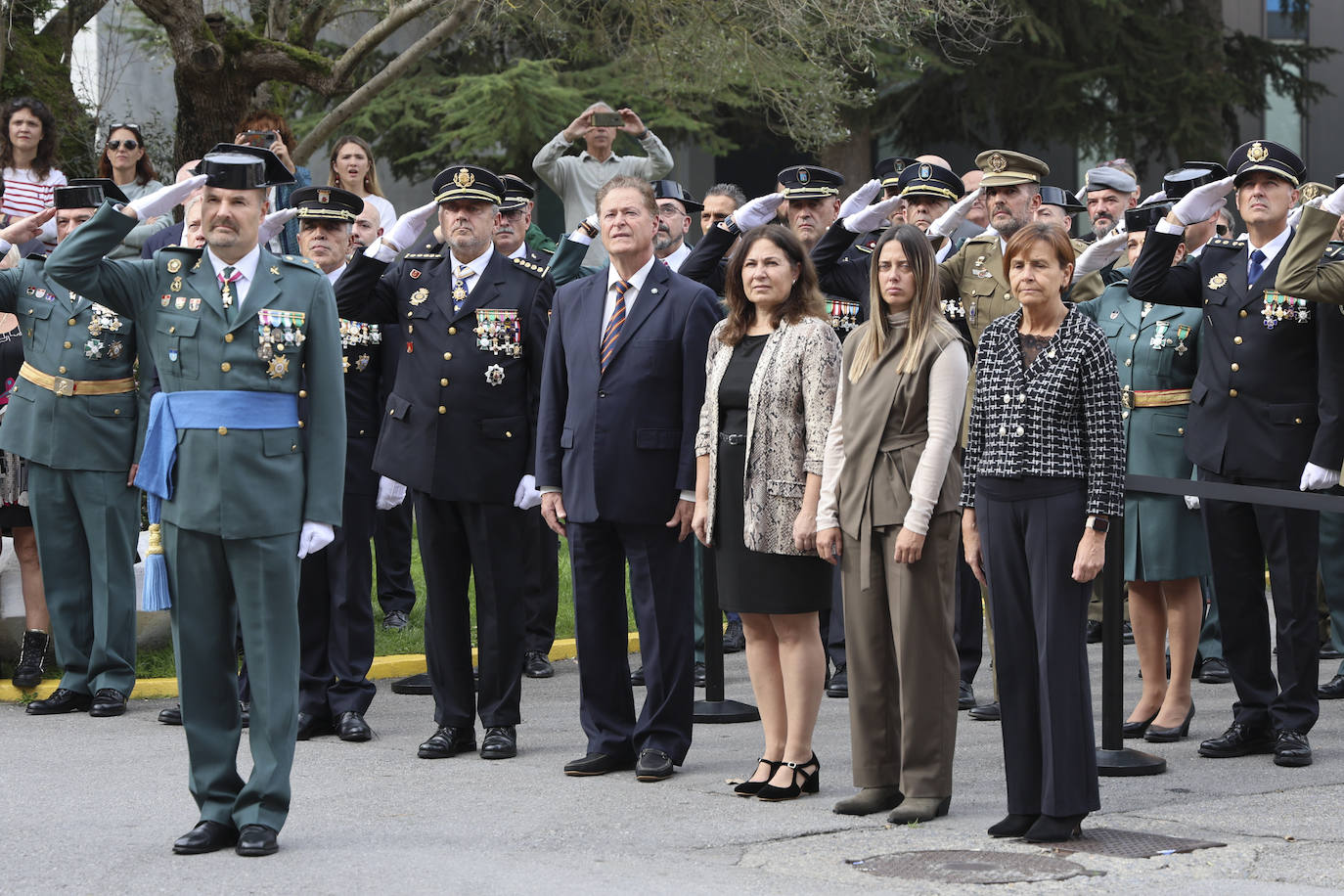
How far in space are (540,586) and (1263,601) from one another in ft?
13.7

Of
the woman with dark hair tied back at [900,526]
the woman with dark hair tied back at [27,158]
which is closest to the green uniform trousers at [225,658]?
the woman with dark hair tied back at [900,526]

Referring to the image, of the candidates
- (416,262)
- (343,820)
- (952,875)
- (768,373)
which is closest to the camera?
(952,875)

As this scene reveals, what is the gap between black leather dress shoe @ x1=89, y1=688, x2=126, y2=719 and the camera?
29.5 feet

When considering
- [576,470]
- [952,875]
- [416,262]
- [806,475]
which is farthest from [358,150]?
[952,875]

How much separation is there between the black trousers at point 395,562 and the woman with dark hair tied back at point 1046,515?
564 cm

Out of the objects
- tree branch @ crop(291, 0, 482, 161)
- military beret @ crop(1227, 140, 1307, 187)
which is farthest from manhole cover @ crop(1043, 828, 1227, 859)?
tree branch @ crop(291, 0, 482, 161)

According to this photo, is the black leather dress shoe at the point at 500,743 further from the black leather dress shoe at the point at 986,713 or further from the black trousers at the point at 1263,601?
the black trousers at the point at 1263,601

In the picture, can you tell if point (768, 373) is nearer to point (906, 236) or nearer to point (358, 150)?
point (906, 236)

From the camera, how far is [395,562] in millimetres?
11500

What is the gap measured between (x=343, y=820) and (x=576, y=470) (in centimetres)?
175

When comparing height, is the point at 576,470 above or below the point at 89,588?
above

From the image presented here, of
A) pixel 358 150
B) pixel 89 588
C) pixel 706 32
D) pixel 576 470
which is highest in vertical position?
pixel 706 32

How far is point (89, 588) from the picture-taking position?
365 inches

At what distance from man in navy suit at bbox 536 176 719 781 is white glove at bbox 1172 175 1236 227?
1963mm
